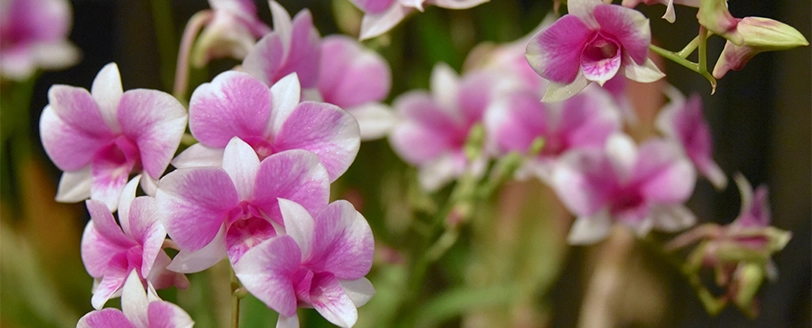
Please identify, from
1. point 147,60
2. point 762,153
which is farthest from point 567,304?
point 147,60

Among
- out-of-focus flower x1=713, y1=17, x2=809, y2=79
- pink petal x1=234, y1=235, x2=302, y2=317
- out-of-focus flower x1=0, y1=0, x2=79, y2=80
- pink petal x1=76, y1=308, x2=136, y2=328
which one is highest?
out-of-focus flower x1=713, y1=17, x2=809, y2=79

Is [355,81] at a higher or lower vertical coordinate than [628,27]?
lower

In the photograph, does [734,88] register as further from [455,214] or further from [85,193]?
[85,193]

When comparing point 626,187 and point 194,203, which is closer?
point 194,203

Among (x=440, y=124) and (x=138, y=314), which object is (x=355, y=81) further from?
(x=138, y=314)

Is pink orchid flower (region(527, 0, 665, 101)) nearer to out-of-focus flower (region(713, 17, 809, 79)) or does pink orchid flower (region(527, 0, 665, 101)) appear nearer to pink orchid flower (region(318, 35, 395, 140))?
out-of-focus flower (region(713, 17, 809, 79))

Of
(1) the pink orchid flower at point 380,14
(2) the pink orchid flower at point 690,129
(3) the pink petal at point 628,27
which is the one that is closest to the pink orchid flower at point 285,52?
(1) the pink orchid flower at point 380,14

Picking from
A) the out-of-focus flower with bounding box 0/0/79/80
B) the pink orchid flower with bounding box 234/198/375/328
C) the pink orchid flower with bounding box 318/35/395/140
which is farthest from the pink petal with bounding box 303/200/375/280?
the out-of-focus flower with bounding box 0/0/79/80

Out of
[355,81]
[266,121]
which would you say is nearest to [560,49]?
[266,121]
